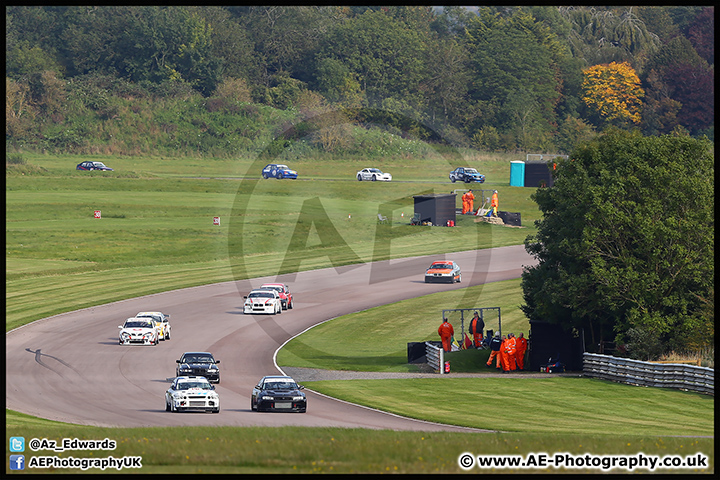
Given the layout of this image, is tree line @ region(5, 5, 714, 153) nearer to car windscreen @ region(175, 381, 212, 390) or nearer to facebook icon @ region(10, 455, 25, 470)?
car windscreen @ region(175, 381, 212, 390)

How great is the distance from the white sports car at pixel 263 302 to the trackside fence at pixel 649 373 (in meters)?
22.9

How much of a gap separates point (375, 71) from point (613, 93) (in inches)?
1716

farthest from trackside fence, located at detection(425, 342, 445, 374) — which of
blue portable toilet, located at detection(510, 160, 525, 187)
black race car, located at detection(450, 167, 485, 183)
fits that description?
blue portable toilet, located at detection(510, 160, 525, 187)

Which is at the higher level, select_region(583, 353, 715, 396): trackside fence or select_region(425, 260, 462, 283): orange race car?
select_region(425, 260, 462, 283): orange race car

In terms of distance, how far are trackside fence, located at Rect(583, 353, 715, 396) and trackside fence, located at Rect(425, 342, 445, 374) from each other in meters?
6.90

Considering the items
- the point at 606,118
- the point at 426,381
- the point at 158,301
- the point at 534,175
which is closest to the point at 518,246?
the point at 534,175

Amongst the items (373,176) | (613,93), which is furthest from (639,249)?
(613,93)

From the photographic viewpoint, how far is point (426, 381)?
41000 millimetres

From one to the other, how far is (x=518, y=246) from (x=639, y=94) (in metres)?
83.7

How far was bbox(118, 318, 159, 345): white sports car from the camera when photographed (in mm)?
48975

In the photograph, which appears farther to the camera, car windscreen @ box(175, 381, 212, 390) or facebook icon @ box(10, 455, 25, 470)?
car windscreen @ box(175, 381, 212, 390)

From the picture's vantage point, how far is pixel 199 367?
4016 cm

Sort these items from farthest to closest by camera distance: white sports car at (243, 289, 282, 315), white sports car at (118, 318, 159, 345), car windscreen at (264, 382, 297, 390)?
white sports car at (243, 289, 282, 315), white sports car at (118, 318, 159, 345), car windscreen at (264, 382, 297, 390)

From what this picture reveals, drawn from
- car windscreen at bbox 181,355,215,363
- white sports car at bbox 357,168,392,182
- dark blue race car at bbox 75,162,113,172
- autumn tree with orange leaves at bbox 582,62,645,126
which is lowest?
car windscreen at bbox 181,355,215,363
